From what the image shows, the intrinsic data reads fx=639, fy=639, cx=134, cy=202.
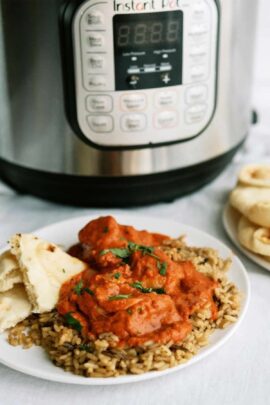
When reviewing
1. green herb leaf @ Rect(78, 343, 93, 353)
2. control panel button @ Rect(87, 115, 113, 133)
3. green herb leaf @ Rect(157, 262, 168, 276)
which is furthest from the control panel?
green herb leaf @ Rect(78, 343, 93, 353)

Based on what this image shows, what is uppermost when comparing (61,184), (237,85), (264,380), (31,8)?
(31,8)

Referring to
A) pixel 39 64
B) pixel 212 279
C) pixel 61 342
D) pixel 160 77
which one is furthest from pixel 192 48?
pixel 61 342

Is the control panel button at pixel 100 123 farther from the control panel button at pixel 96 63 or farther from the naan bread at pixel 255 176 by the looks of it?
the naan bread at pixel 255 176

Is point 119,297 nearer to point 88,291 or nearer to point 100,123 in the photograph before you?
point 88,291

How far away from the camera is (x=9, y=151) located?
2.99 feet

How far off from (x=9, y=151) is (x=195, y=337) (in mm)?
408

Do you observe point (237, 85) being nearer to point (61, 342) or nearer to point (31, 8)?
point (31, 8)

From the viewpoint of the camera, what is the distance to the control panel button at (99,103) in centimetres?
84

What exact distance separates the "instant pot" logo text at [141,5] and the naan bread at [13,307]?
0.36 metres

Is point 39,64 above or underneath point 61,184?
above

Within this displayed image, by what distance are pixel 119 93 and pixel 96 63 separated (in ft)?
0.16

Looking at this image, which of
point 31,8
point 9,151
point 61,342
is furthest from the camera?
point 9,151

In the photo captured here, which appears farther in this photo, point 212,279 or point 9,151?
point 9,151

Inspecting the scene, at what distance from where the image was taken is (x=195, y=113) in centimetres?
89
